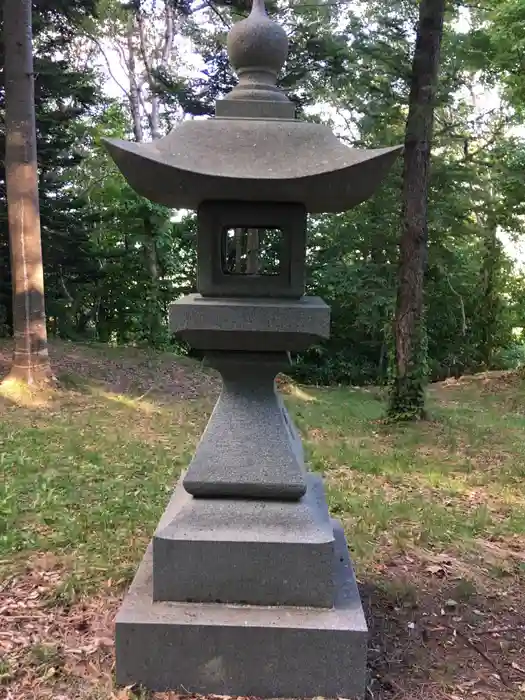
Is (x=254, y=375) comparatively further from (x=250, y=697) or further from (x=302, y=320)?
(x=250, y=697)

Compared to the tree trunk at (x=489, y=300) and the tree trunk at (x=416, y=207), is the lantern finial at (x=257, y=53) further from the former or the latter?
the tree trunk at (x=489, y=300)

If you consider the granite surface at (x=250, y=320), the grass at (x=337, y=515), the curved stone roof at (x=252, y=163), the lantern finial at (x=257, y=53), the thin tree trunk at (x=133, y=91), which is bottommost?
the grass at (x=337, y=515)

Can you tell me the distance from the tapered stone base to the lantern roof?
5.96 feet

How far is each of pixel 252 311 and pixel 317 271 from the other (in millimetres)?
13914

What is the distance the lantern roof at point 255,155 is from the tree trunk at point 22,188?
6260 millimetres

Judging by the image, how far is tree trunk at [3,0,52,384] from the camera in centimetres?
838

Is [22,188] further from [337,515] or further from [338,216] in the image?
A: [338,216]

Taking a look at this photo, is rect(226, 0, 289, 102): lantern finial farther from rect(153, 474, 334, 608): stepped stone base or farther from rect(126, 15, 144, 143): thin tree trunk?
rect(126, 15, 144, 143): thin tree trunk

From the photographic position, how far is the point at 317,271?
53.9ft

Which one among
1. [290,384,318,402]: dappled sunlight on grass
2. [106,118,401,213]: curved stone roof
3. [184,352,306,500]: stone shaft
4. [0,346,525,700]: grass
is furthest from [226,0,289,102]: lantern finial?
[290,384,318,402]: dappled sunlight on grass

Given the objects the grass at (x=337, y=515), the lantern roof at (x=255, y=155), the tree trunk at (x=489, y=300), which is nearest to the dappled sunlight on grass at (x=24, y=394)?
the grass at (x=337, y=515)

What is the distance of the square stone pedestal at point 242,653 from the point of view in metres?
2.65

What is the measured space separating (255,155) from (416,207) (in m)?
5.66

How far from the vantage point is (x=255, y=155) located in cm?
260
